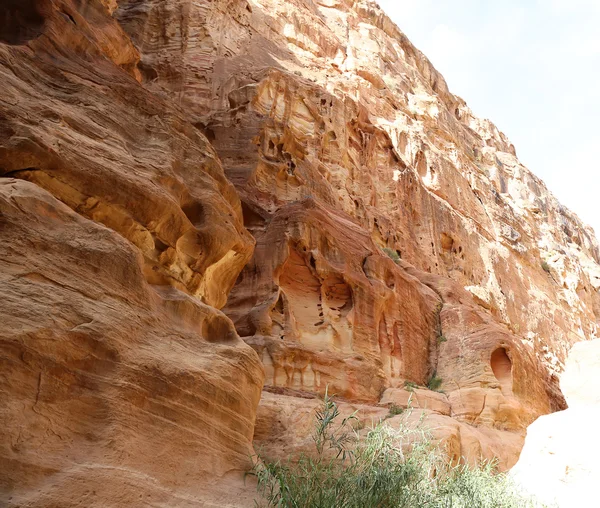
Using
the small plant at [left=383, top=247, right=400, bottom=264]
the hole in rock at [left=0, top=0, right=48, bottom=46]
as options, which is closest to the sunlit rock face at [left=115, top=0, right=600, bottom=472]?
the small plant at [left=383, top=247, right=400, bottom=264]

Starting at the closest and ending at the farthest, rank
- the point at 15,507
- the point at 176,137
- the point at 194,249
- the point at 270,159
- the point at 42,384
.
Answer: the point at 15,507
the point at 42,384
the point at 194,249
the point at 176,137
the point at 270,159

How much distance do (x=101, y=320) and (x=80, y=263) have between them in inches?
32.5

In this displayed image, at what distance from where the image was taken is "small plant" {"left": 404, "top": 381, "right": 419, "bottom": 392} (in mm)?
17370

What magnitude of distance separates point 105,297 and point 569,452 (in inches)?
228

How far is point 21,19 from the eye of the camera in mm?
11703

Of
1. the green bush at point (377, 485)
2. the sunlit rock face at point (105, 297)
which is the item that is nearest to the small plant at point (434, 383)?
the green bush at point (377, 485)

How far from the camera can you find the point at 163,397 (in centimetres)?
Answer: 727

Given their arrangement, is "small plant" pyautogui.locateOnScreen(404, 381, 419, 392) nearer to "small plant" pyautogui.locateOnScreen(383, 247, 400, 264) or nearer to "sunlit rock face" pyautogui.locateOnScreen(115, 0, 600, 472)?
"sunlit rock face" pyautogui.locateOnScreen(115, 0, 600, 472)

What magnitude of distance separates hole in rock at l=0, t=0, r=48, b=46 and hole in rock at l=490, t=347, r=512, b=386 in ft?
54.2

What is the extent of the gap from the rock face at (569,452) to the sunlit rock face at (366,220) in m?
5.62

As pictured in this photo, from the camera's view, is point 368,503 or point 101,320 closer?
point 101,320

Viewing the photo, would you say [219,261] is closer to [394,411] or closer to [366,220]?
[394,411]

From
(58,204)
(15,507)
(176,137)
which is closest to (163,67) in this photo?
(176,137)

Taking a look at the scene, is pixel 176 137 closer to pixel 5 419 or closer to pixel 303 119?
pixel 5 419
